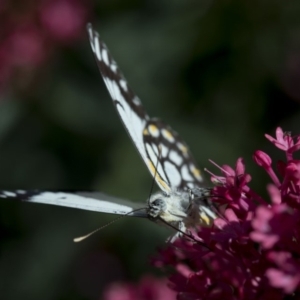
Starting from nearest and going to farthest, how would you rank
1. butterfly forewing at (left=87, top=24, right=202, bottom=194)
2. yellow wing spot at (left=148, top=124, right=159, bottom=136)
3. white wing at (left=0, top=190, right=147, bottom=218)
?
white wing at (left=0, top=190, right=147, bottom=218) < butterfly forewing at (left=87, top=24, right=202, bottom=194) < yellow wing spot at (left=148, top=124, right=159, bottom=136)

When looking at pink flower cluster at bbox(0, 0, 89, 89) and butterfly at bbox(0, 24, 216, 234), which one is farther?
pink flower cluster at bbox(0, 0, 89, 89)

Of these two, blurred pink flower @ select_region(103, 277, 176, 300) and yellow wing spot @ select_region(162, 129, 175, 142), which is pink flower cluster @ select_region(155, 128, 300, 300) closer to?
yellow wing spot @ select_region(162, 129, 175, 142)

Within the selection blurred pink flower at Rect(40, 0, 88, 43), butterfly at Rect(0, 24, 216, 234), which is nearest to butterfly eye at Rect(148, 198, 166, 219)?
butterfly at Rect(0, 24, 216, 234)

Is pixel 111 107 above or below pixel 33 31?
below

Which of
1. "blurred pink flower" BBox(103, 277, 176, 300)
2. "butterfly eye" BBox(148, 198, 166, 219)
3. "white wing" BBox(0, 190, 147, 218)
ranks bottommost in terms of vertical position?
"blurred pink flower" BBox(103, 277, 176, 300)

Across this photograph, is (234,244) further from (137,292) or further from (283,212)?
(137,292)

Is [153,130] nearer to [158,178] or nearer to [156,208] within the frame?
[158,178]

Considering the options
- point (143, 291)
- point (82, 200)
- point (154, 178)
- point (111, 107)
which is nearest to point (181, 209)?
point (154, 178)
